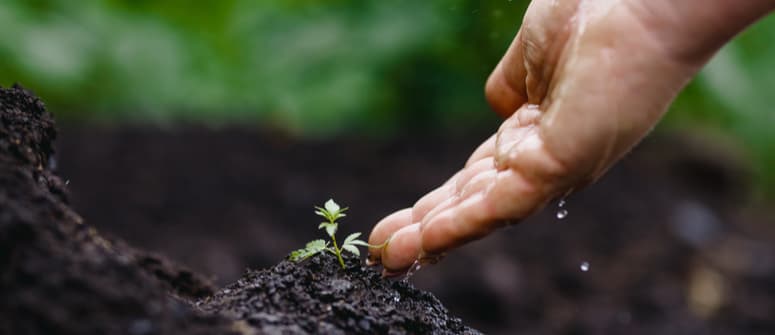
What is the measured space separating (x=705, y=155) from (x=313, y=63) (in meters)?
3.01

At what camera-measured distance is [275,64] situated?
5203 millimetres

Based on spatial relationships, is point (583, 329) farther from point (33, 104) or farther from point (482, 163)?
point (33, 104)

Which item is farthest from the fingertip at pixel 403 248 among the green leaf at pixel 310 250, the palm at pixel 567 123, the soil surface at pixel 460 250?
the soil surface at pixel 460 250

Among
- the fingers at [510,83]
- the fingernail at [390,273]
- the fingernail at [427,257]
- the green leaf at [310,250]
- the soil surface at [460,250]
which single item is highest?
the soil surface at [460,250]

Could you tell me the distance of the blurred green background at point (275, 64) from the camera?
4.71 meters

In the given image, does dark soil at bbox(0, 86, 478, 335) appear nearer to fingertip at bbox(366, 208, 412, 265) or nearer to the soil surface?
fingertip at bbox(366, 208, 412, 265)

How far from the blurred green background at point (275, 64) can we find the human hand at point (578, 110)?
262cm

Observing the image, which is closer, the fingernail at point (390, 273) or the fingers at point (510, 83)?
the fingernail at point (390, 273)

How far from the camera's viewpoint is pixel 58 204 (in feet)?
4.77

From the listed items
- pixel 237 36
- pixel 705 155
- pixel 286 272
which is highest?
pixel 237 36

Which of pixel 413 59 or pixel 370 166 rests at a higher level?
pixel 413 59

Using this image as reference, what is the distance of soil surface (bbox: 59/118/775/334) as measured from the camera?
377 cm

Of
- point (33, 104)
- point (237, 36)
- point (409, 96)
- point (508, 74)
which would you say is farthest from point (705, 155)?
point (33, 104)

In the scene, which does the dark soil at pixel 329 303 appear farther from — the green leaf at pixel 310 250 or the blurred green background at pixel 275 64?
the blurred green background at pixel 275 64
